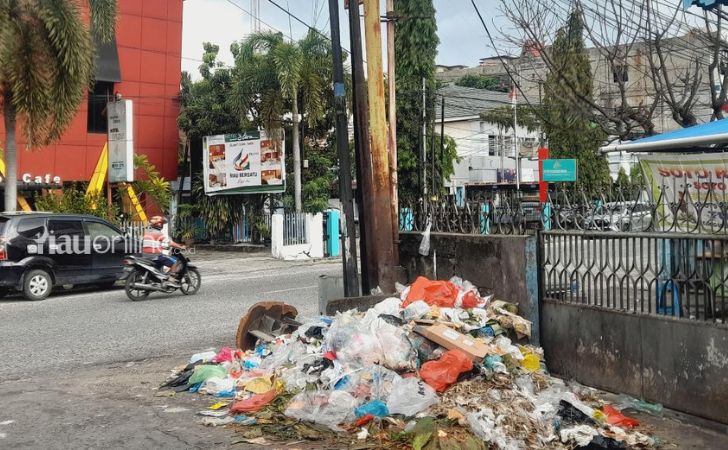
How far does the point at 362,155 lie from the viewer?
979 cm

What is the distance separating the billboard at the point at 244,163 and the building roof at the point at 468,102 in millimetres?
18894

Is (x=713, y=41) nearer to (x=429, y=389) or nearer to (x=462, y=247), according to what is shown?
(x=462, y=247)

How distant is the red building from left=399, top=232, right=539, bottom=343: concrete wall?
67.7 ft

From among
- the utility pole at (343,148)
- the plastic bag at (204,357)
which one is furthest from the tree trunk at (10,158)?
the plastic bag at (204,357)

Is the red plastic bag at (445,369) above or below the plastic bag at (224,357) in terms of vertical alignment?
above

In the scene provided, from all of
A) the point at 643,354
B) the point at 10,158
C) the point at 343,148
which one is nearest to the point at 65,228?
the point at 10,158

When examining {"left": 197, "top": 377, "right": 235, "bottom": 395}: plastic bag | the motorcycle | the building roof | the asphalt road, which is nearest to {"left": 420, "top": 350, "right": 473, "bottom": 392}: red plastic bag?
{"left": 197, "top": 377, "right": 235, "bottom": 395}: plastic bag

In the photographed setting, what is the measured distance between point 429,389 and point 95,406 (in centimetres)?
312

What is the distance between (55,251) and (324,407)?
1161cm

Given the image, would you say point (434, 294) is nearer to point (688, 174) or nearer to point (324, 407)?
point (324, 407)

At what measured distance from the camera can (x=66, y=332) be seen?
37.0ft

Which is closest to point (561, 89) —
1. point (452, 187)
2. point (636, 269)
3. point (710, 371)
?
point (636, 269)

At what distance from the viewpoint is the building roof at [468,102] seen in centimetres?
4628

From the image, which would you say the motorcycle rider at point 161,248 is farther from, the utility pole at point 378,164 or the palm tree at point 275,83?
the palm tree at point 275,83
